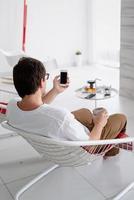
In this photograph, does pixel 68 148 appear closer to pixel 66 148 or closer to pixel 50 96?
pixel 66 148

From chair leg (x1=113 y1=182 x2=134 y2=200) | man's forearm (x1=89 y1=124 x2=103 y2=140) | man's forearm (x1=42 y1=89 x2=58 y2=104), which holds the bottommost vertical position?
chair leg (x1=113 y1=182 x2=134 y2=200)

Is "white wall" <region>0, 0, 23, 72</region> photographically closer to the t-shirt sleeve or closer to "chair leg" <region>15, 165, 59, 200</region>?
"chair leg" <region>15, 165, 59, 200</region>

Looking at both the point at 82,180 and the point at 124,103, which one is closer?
the point at 82,180

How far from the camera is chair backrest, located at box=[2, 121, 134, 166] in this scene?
63.9 inches

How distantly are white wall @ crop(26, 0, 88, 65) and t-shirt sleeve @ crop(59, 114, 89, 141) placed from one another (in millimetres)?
4457

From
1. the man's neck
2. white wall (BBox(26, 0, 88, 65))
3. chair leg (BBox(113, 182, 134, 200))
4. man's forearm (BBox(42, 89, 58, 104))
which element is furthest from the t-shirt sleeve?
white wall (BBox(26, 0, 88, 65))

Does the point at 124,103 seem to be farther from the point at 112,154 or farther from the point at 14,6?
the point at 14,6

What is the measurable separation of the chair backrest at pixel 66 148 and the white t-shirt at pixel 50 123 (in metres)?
0.04

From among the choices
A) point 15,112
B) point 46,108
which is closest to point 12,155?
point 15,112

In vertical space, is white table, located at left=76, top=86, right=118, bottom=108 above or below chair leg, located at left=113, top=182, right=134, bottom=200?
above

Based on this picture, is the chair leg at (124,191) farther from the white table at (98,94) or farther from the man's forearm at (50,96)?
the white table at (98,94)

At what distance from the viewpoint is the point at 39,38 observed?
19.7 ft

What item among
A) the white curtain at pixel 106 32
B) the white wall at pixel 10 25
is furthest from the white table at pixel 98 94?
the white curtain at pixel 106 32

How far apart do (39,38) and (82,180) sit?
426 centimetres
